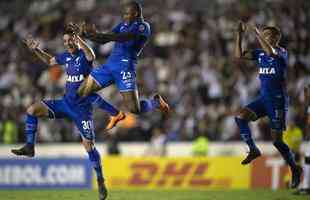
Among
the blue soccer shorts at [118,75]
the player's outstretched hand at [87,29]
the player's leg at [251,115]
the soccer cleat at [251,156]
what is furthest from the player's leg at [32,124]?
the soccer cleat at [251,156]

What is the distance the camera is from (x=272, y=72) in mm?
17375

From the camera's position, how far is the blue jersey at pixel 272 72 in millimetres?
17375

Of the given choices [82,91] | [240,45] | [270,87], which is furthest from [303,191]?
[82,91]

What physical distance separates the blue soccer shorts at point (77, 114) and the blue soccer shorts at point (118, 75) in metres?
0.65

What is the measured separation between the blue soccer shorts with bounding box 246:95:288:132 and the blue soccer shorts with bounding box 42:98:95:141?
335 cm

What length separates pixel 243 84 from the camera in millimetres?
27094

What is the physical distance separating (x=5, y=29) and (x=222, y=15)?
8.28 metres

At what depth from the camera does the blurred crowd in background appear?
88.4ft

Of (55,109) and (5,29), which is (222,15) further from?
(55,109)

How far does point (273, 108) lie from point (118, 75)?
10.8ft

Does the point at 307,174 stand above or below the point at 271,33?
below

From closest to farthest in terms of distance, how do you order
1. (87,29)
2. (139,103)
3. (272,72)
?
1. (87,29)
2. (139,103)
3. (272,72)

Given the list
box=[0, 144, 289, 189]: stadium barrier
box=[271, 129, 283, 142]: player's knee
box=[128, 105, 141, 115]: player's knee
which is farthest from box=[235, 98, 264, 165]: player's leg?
box=[0, 144, 289, 189]: stadium barrier

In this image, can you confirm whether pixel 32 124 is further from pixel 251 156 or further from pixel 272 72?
pixel 272 72
